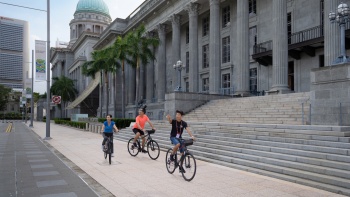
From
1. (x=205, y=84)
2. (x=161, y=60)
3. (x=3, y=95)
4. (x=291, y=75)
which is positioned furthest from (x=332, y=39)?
(x=3, y=95)

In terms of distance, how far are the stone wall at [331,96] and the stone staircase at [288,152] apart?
1.30 meters

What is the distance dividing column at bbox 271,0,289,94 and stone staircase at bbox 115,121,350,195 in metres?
8.94

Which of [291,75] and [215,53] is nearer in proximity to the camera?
[291,75]

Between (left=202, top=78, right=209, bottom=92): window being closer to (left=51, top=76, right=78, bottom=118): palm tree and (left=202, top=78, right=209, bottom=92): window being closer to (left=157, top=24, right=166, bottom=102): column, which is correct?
(left=157, top=24, right=166, bottom=102): column

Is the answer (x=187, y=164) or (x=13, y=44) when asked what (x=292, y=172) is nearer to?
(x=187, y=164)

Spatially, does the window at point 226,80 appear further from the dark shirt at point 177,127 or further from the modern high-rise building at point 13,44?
the modern high-rise building at point 13,44

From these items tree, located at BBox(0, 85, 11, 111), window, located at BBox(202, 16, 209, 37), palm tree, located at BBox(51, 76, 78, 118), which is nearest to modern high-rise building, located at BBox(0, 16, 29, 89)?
tree, located at BBox(0, 85, 11, 111)

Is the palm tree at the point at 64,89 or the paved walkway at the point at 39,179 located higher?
the palm tree at the point at 64,89

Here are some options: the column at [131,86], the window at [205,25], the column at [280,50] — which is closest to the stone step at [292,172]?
the column at [280,50]

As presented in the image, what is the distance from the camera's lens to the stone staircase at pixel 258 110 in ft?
52.9

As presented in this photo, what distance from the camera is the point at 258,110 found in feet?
62.6

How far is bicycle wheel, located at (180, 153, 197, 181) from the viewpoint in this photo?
849 centimetres

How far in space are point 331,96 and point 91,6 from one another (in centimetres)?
10022

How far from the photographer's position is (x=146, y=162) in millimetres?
11766
